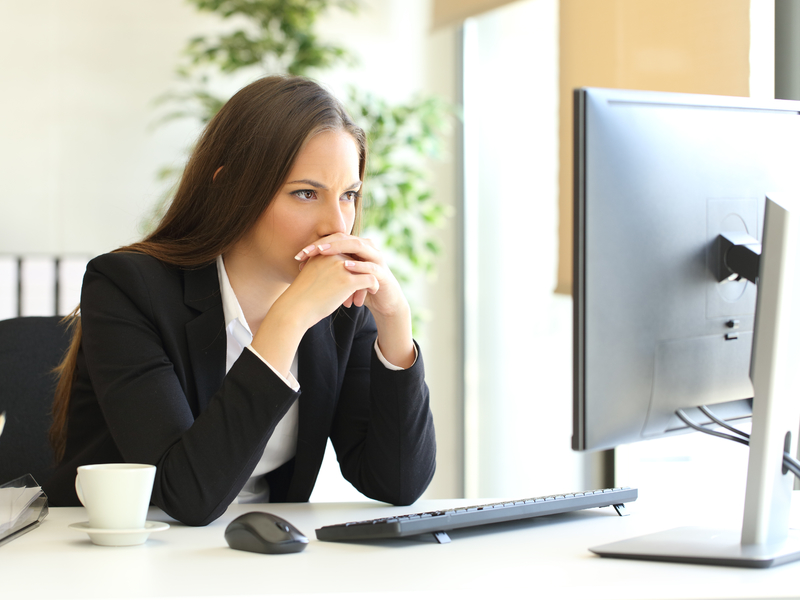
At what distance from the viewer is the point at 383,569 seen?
0.76m

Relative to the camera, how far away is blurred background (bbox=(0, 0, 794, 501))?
2.70 metres

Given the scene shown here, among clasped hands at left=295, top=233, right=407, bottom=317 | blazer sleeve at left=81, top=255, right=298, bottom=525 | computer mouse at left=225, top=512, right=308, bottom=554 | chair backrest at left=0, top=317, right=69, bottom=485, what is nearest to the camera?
computer mouse at left=225, top=512, right=308, bottom=554

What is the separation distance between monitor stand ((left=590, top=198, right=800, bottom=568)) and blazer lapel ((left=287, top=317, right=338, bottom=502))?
59 cm

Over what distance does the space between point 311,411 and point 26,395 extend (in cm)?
53

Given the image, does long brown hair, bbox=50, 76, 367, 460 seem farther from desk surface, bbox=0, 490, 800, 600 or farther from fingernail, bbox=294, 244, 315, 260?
desk surface, bbox=0, 490, 800, 600

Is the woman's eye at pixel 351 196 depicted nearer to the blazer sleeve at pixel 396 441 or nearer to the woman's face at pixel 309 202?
the woman's face at pixel 309 202

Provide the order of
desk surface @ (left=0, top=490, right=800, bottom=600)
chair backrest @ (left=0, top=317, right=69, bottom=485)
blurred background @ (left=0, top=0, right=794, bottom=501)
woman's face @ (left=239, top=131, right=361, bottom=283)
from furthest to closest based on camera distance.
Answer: blurred background @ (left=0, top=0, right=794, bottom=501) < chair backrest @ (left=0, top=317, right=69, bottom=485) < woman's face @ (left=239, top=131, right=361, bottom=283) < desk surface @ (left=0, top=490, right=800, bottom=600)

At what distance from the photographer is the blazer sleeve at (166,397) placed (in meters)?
0.98

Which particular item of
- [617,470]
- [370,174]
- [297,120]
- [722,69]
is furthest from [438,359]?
[297,120]

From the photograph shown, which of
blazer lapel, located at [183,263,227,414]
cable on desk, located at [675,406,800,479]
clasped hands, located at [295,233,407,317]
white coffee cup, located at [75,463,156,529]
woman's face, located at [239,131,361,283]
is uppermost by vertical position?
woman's face, located at [239,131,361,283]

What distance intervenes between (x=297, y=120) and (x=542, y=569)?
29.9 inches

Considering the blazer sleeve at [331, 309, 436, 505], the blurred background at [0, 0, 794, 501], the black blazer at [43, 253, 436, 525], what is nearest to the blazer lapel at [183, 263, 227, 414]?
the black blazer at [43, 253, 436, 525]

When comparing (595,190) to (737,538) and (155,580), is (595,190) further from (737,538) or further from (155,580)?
(155,580)

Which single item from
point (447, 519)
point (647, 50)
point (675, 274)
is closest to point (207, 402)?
point (447, 519)
